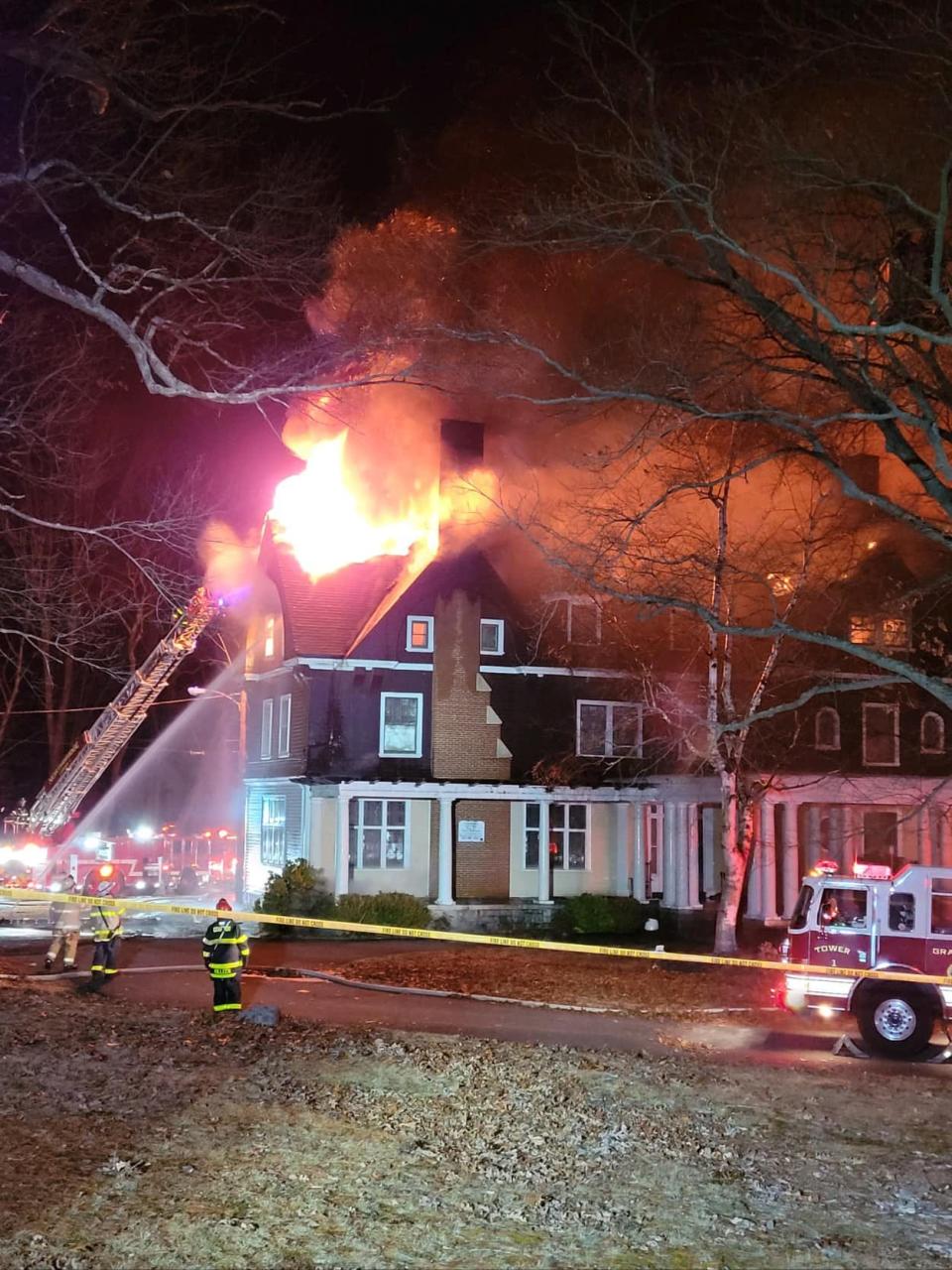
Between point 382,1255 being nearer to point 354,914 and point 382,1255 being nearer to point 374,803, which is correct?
point 354,914

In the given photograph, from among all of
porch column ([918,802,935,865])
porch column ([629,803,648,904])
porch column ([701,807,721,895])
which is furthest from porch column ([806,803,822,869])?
porch column ([629,803,648,904])

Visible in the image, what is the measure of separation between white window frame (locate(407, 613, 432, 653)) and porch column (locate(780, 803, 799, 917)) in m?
8.78

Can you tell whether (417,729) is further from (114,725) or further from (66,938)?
(66,938)

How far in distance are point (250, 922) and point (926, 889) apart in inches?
599

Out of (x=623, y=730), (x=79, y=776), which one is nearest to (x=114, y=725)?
(x=79, y=776)

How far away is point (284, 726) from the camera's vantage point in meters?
26.7

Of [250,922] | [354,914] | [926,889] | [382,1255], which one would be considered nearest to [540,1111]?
[382,1255]

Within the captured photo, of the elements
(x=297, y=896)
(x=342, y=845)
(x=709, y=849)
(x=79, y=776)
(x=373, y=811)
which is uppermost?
(x=79, y=776)

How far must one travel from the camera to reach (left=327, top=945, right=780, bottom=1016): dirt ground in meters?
14.0

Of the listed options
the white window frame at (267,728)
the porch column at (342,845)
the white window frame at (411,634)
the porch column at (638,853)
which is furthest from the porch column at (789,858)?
the white window frame at (267,728)

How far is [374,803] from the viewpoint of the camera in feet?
82.1

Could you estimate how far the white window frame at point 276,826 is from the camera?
1037 inches

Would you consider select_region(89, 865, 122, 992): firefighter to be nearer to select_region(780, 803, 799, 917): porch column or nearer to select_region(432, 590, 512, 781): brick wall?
select_region(432, 590, 512, 781): brick wall

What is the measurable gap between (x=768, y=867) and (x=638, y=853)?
10.3 ft
